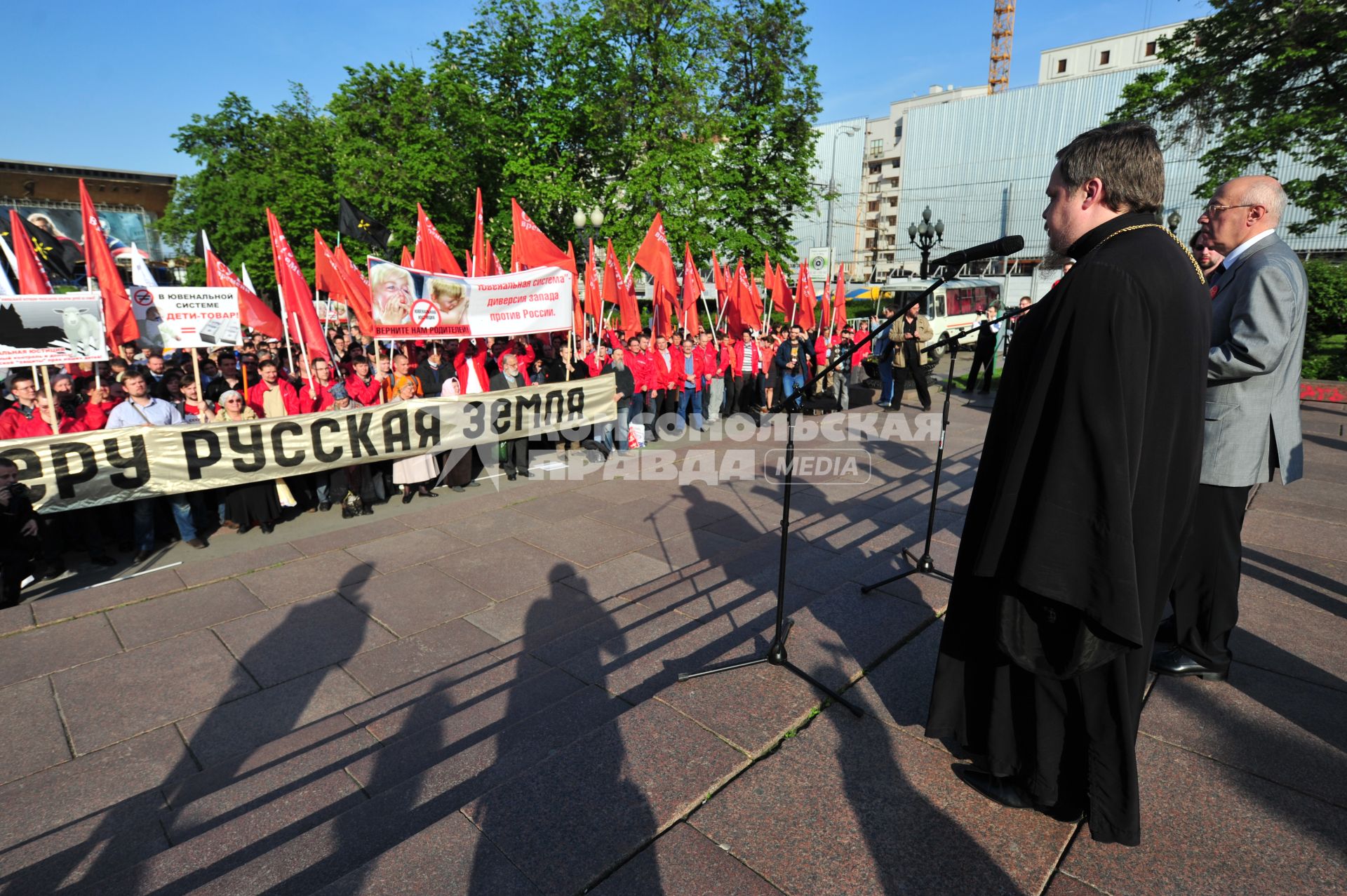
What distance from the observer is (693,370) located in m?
12.4

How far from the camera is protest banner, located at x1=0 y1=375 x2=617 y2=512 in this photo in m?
6.02

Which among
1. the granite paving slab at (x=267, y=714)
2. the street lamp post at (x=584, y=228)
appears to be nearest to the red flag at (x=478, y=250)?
the street lamp post at (x=584, y=228)

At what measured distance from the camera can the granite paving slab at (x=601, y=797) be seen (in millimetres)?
2123

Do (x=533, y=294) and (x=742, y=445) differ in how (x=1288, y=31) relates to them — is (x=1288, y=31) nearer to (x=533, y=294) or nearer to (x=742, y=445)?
(x=742, y=445)

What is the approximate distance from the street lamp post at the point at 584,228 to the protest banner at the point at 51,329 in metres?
12.1

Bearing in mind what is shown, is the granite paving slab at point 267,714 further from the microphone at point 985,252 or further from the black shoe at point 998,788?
the microphone at point 985,252

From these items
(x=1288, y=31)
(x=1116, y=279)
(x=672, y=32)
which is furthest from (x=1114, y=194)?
(x=672, y=32)

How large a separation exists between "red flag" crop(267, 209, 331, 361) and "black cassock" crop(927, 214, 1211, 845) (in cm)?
893

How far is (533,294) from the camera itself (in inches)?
386

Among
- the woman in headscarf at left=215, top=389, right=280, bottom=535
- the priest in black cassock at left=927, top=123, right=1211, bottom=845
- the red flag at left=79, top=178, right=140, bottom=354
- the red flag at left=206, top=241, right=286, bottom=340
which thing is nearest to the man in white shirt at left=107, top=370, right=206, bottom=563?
the woman in headscarf at left=215, top=389, right=280, bottom=535

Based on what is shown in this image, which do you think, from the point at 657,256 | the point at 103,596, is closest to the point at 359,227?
the point at 657,256

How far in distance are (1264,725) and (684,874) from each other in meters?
2.59

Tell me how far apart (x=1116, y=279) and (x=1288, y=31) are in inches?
771

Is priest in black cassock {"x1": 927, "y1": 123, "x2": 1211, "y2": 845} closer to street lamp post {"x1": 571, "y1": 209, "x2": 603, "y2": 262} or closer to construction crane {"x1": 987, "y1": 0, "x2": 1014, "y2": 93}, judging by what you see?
street lamp post {"x1": 571, "y1": 209, "x2": 603, "y2": 262}
